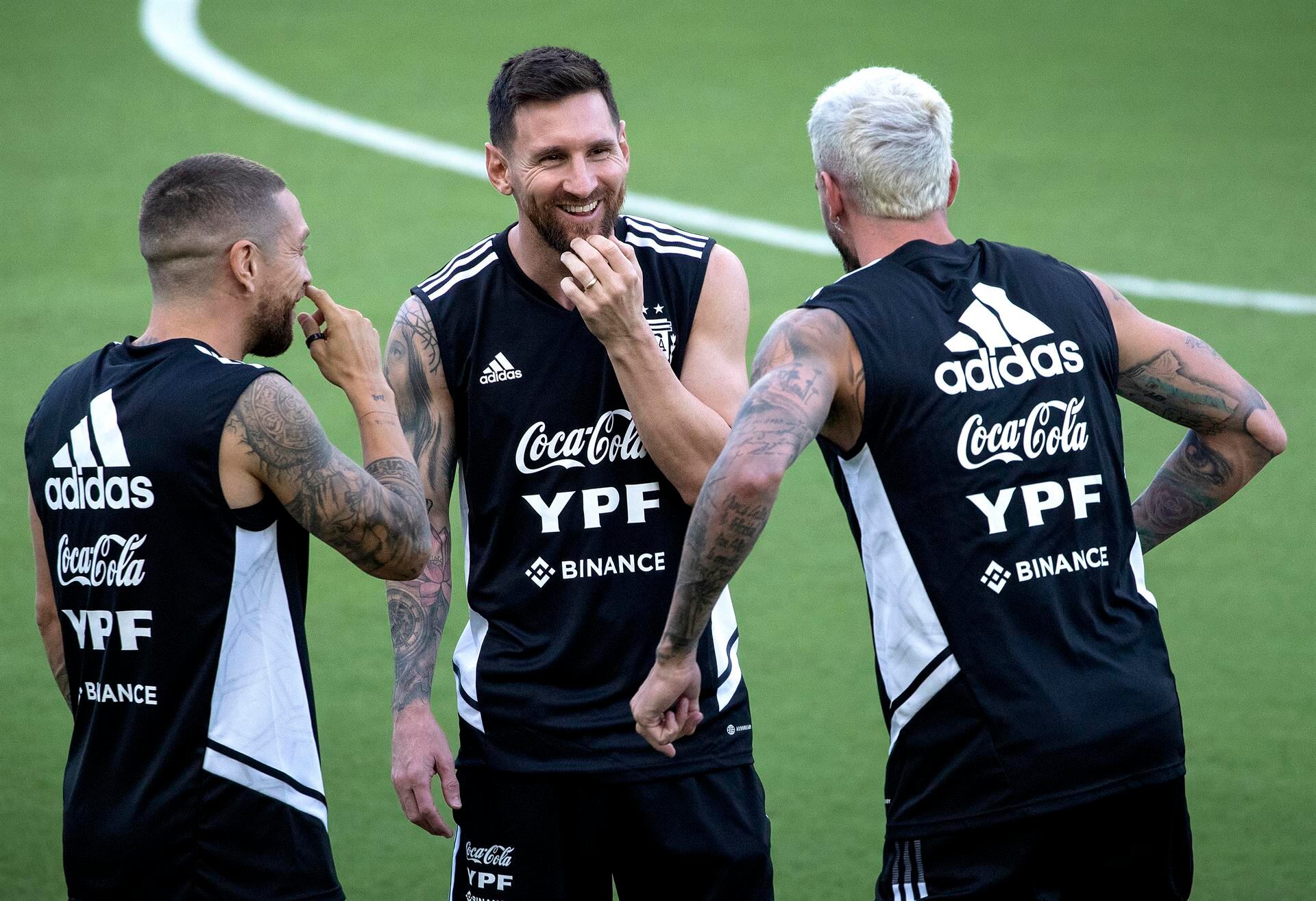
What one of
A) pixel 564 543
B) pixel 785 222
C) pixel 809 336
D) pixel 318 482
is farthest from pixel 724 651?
pixel 785 222

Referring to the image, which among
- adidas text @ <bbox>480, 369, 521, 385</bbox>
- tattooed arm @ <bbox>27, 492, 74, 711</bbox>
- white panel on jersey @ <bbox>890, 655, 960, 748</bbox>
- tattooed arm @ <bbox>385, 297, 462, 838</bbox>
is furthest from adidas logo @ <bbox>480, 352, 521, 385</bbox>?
white panel on jersey @ <bbox>890, 655, 960, 748</bbox>

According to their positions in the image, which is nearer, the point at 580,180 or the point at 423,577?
the point at 580,180

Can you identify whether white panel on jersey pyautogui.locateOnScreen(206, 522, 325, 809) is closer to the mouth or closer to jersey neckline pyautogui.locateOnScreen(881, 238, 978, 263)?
the mouth

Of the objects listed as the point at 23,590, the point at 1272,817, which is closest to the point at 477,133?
the point at 23,590

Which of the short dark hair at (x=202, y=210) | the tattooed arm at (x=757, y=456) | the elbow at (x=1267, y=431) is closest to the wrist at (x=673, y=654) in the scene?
the tattooed arm at (x=757, y=456)

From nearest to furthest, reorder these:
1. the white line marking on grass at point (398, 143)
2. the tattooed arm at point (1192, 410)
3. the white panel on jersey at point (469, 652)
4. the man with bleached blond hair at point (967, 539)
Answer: the man with bleached blond hair at point (967, 539) → the tattooed arm at point (1192, 410) → the white panel on jersey at point (469, 652) → the white line marking on grass at point (398, 143)

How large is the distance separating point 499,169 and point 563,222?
0.87 feet

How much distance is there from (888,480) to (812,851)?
2.50 m

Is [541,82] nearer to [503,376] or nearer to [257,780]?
[503,376]

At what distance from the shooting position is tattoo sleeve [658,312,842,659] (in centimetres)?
330

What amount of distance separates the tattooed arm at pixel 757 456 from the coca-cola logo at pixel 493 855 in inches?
20.6

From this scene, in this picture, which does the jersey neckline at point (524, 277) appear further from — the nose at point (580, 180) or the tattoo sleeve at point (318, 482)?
the tattoo sleeve at point (318, 482)

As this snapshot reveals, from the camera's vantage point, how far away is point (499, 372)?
3.90m

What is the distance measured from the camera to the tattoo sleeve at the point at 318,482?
10.8 ft
